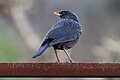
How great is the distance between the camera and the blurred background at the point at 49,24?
7.96m

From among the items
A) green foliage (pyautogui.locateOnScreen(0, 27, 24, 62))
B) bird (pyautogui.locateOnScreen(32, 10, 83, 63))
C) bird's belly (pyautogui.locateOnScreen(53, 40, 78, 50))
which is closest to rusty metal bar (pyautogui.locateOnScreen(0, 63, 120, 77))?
bird (pyautogui.locateOnScreen(32, 10, 83, 63))

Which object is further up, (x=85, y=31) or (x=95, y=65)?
(x=95, y=65)

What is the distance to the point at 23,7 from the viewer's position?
8953mm

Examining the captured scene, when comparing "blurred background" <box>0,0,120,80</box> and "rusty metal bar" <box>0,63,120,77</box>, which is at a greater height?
"rusty metal bar" <box>0,63,120,77</box>

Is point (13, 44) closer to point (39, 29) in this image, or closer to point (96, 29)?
point (39, 29)

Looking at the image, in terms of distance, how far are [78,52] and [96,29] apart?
3.11ft

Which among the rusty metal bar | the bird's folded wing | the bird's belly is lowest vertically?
the bird's belly

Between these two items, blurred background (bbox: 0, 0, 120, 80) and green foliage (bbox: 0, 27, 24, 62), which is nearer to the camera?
green foliage (bbox: 0, 27, 24, 62)

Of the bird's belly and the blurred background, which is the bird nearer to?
the bird's belly

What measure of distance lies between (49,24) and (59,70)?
18.6ft

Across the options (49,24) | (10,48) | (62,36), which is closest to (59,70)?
(62,36)

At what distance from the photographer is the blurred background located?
796 cm

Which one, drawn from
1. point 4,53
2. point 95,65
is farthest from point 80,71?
point 4,53

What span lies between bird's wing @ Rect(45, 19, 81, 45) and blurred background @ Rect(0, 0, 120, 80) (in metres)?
3.71
